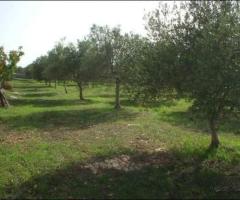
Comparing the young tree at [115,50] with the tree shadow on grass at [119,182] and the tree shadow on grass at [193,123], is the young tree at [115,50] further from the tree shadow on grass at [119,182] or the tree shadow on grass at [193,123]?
the tree shadow on grass at [119,182]

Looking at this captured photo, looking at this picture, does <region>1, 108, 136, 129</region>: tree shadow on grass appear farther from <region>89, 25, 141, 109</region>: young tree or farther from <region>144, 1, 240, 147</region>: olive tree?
<region>144, 1, 240, 147</region>: olive tree

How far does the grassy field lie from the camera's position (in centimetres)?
1622

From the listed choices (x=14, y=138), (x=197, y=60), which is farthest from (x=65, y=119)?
(x=197, y=60)

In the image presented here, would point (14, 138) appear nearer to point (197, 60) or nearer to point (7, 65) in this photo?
point (197, 60)

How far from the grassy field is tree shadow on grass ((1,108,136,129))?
56cm

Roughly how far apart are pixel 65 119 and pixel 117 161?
17.8 m

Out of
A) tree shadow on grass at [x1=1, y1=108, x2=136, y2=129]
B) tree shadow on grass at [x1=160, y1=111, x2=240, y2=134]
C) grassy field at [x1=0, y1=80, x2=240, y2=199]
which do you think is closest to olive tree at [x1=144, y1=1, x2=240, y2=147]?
grassy field at [x1=0, y1=80, x2=240, y2=199]

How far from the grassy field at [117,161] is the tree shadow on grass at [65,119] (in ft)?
1.84

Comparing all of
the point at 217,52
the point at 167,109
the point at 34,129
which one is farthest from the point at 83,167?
the point at 167,109

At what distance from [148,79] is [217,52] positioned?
4.69 metres

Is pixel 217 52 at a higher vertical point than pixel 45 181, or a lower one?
higher

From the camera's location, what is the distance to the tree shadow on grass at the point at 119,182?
15.7m

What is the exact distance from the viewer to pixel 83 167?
1894cm

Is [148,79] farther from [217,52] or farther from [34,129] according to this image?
[34,129]
